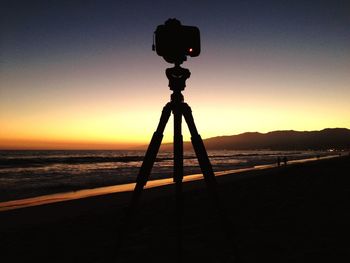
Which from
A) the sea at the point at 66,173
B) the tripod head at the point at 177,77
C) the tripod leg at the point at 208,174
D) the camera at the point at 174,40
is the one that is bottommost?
the sea at the point at 66,173

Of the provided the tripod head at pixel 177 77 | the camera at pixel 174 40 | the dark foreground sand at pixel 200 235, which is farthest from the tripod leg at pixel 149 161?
the dark foreground sand at pixel 200 235

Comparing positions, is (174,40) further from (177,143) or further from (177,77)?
(177,143)

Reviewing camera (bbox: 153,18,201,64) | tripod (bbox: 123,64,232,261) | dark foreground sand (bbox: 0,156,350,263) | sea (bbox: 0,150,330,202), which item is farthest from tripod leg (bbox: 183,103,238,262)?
sea (bbox: 0,150,330,202)

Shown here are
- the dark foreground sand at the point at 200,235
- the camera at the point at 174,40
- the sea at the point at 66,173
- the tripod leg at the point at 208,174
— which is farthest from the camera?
the sea at the point at 66,173

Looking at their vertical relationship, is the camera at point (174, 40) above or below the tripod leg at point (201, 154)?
above

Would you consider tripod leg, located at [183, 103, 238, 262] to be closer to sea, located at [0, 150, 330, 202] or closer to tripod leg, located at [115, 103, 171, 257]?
tripod leg, located at [115, 103, 171, 257]

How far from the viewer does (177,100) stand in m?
3.21

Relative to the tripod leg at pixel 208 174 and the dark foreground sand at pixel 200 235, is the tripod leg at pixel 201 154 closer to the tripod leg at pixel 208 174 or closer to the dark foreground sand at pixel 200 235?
the tripod leg at pixel 208 174

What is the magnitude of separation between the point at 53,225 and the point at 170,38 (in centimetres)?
552

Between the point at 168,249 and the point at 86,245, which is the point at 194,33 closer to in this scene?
the point at 168,249

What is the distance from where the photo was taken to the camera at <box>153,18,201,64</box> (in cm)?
319

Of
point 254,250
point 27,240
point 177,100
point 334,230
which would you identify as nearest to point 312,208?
point 334,230

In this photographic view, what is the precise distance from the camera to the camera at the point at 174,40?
3.19 m

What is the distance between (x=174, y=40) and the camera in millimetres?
3188
